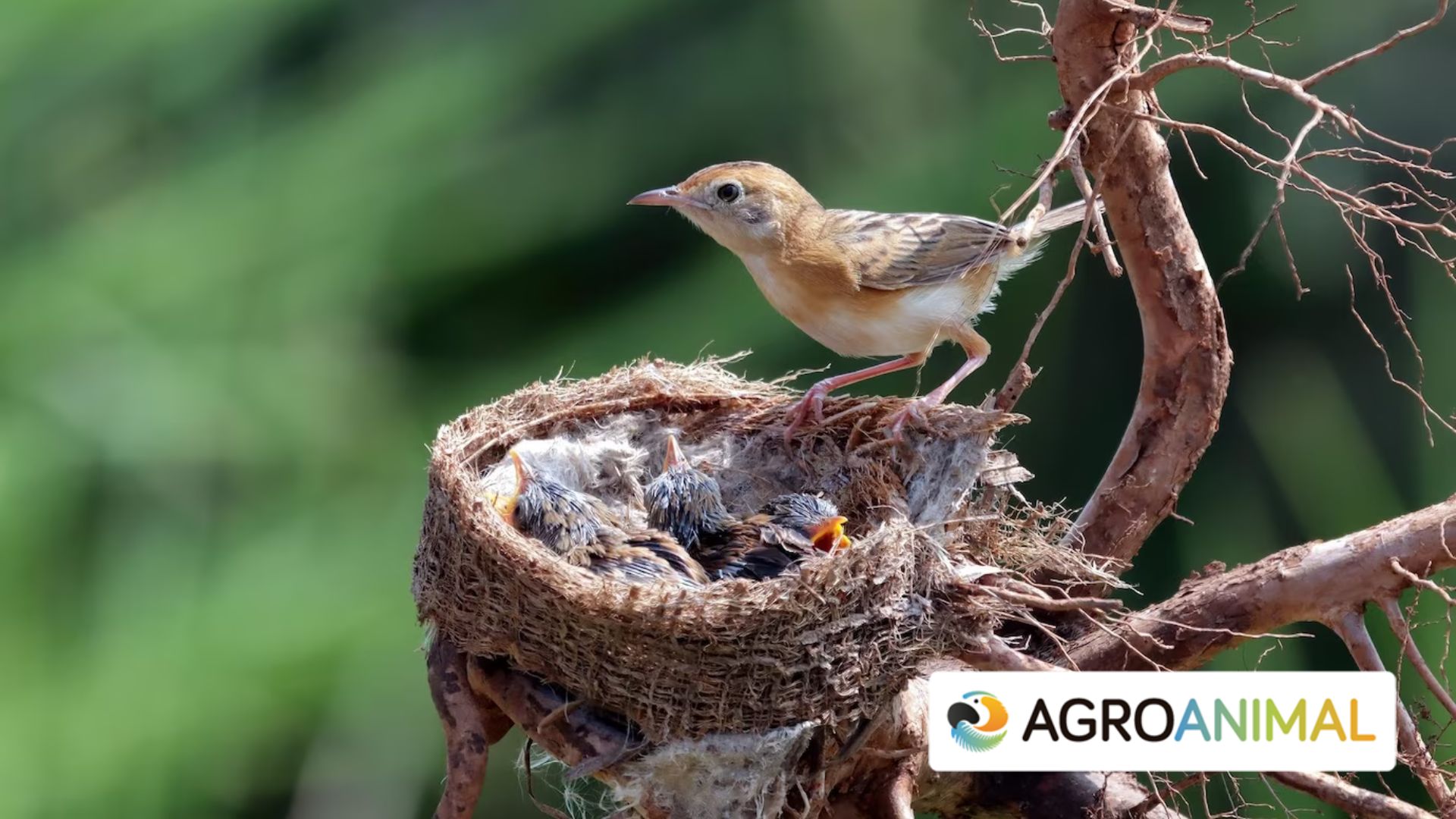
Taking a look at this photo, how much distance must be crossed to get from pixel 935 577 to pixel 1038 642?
20.9 inches

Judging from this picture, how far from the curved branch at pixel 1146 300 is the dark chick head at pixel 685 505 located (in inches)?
24.5

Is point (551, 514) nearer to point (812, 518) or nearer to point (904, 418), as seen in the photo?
point (812, 518)

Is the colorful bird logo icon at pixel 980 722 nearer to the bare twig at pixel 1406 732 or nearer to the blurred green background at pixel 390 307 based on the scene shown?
the bare twig at pixel 1406 732

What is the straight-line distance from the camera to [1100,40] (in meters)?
1.89

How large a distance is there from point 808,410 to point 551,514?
551 mm

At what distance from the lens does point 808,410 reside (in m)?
2.41

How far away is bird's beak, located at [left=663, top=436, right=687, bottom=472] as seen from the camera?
2.36 metres

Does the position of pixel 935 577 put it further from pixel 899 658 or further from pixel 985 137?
pixel 985 137

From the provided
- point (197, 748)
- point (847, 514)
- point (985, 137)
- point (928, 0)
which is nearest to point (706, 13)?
point (928, 0)

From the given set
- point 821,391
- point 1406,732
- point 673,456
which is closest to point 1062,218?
point 821,391

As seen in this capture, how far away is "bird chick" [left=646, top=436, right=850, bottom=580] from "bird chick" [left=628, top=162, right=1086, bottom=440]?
25cm

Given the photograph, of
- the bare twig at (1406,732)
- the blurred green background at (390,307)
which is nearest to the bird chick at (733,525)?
the bare twig at (1406,732)

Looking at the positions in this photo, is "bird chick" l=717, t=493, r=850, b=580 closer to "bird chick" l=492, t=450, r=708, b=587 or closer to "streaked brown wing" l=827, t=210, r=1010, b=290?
"bird chick" l=492, t=450, r=708, b=587

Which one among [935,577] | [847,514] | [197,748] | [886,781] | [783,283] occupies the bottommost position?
[197,748]
